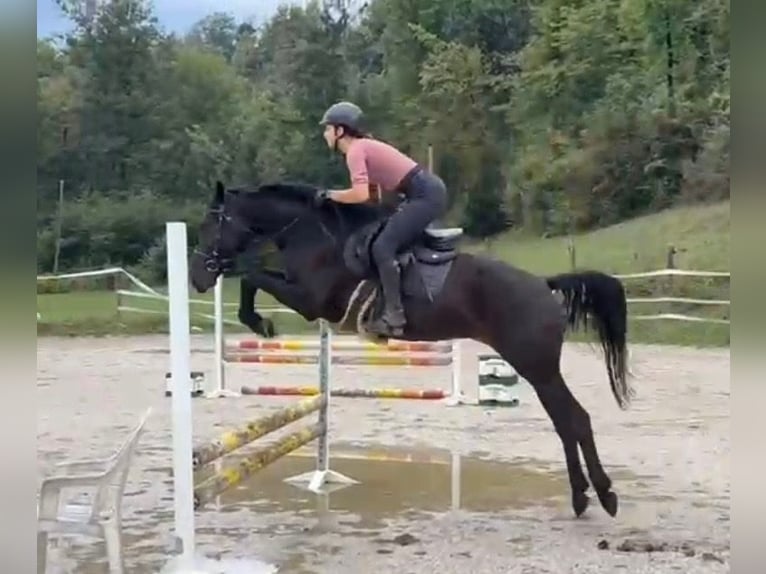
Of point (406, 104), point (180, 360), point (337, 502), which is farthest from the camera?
point (406, 104)

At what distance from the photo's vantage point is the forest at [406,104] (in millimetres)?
11742

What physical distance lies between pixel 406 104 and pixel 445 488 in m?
9.70

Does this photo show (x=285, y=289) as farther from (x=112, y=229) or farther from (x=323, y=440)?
(x=112, y=229)

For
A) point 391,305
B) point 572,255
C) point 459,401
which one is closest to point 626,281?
point 572,255

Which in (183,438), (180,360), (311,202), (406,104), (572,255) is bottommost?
(183,438)

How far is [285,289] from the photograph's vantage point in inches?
126

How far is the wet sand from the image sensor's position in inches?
114

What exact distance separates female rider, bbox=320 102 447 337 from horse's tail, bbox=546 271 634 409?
1.69ft

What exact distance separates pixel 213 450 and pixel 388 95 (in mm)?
11005

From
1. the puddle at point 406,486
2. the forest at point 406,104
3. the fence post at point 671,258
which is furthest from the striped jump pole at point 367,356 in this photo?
the forest at point 406,104

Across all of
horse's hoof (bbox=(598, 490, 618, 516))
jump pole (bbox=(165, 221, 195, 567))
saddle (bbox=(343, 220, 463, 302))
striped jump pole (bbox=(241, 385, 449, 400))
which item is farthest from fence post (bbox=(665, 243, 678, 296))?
jump pole (bbox=(165, 221, 195, 567))

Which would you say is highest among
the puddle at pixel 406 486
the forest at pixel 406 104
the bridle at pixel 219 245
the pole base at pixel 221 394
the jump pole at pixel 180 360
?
the forest at pixel 406 104

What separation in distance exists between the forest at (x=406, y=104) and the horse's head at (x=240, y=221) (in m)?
8.33

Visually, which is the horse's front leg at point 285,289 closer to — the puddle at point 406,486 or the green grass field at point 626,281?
the puddle at point 406,486
